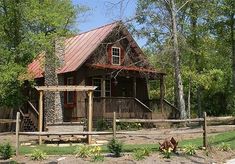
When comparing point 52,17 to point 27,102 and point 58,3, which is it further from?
point 27,102

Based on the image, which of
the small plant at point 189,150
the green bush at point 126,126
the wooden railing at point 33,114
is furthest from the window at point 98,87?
the small plant at point 189,150

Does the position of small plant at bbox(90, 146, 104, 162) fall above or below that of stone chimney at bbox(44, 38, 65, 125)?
below

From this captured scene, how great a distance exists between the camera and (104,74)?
31.7 meters

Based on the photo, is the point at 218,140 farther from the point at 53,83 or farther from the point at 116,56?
the point at 116,56

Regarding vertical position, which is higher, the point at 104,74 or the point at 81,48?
the point at 81,48

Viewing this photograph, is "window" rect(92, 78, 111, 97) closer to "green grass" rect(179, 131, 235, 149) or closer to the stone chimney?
the stone chimney

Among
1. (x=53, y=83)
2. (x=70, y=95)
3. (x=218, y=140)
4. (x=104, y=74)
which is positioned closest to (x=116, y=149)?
(x=218, y=140)

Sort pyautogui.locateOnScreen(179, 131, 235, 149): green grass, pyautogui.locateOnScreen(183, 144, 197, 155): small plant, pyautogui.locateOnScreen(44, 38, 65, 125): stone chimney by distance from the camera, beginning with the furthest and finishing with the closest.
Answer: pyautogui.locateOnScreen(44, 38, 65, 125): stone chimney → pyautogui.locateOnScreen(179, 131, 235, 149): green grass → pyautogui.locateOnScreen(183, 144, 197, 155): small plant

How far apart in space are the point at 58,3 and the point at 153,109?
406 inches

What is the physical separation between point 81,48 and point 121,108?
620cm

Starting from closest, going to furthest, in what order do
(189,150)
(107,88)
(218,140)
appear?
(189,150) → (218,140) → (107,88)

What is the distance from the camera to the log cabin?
1187 inches

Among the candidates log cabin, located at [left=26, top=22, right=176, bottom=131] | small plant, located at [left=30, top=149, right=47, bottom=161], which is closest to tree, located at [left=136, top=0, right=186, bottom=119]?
log cabin, located at [left=26, top=22, right=176, bottom=131]

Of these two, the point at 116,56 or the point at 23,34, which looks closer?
the point at 23,34
